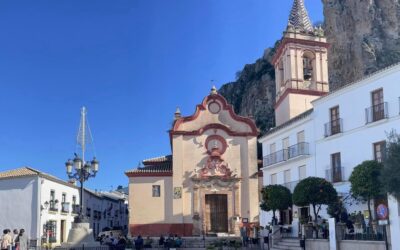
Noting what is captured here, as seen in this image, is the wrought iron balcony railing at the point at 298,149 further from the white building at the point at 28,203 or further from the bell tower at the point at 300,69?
the white building at the point at 28,203

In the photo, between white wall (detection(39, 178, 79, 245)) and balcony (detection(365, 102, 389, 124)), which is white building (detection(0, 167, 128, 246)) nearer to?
white wall (detection(39, 178, 79, 245))

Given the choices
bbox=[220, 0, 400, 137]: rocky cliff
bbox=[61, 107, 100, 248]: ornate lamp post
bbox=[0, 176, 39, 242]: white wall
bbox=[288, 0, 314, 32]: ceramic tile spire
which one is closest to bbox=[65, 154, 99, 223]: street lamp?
bbox=[61, 107, 100, 248]: ornate lamp post

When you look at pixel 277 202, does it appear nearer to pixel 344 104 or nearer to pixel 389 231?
pixel 344 104

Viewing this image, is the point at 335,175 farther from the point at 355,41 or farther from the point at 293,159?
the point at 355,41

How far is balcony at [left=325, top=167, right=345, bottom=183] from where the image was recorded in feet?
80.2

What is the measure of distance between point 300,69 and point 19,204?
922 inches

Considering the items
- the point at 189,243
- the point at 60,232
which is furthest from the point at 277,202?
the point at 60,232

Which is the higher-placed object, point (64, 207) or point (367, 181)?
point (367, 181)

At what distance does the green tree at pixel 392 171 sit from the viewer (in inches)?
585

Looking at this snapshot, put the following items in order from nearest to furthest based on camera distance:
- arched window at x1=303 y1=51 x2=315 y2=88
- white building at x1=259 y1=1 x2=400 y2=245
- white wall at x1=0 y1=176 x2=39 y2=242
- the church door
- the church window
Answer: white building at x1=259 y1=1 x2=400 y2=245
white wall at x1=0 y1=176 x2=39 y2=242
arched window at x1=303 y1=51 x2=315 y2=88
the church window
the church door

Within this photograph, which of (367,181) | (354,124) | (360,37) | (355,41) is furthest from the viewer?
(355,41)

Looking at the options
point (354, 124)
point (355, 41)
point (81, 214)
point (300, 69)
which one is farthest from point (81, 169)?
point (355, 41)

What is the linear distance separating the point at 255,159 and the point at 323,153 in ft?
43.2

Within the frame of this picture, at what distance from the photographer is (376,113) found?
22484mm
